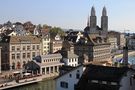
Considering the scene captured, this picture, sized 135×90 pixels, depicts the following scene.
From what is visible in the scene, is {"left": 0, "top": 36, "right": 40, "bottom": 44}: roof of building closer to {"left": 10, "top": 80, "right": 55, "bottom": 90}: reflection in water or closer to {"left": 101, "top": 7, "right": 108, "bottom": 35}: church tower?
{"left": 10, "top": 80, "right": 55, "bottom": 90}: reflection in water

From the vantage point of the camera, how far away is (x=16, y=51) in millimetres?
48375

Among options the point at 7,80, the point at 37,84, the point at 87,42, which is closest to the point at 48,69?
the point at 37,84

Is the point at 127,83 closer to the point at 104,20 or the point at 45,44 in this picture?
the point at 45,44

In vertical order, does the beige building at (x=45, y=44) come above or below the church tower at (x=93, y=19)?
below

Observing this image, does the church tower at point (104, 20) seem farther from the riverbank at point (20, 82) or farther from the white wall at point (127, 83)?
the white wall at point (127, 83)

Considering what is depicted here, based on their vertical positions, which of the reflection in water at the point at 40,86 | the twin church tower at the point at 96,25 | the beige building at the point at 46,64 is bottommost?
the reflection in water at the point at 40,86

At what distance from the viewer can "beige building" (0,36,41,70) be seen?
155 feet

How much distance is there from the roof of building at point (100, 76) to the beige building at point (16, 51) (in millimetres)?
30545

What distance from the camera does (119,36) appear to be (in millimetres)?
111312

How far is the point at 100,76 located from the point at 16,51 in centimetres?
3253

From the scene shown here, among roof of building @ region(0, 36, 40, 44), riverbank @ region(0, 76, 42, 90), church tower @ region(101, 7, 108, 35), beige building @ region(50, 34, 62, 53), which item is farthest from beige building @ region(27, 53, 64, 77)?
Result: church tower @ region(101, 7, 108, 35)

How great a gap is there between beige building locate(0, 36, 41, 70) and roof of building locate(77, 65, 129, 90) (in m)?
30.5

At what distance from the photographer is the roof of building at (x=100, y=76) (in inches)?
665

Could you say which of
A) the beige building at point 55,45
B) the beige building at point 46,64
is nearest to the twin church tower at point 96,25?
the beige building at point 55,45
